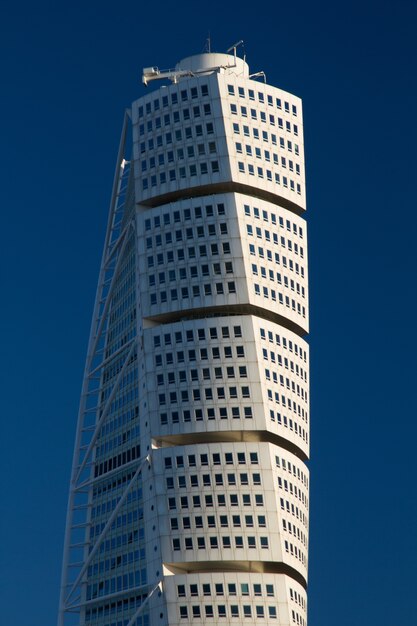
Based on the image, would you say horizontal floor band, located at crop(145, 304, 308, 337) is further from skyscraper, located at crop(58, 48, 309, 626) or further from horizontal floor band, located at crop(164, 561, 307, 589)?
horizontal floor band, located at crop(164, 561, 307, 589)

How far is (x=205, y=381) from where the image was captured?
155125mm

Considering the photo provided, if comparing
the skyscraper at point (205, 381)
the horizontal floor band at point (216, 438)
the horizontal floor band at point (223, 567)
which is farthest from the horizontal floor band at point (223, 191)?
the horizontal floor band at point (223, 567)

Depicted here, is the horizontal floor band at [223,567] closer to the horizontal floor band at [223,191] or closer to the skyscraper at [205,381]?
the skyscraper at [205,381]

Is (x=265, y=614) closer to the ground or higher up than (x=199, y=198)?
closer to the ground

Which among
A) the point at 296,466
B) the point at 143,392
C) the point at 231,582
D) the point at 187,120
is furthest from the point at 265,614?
the point at 187,120

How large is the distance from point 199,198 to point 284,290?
14.1 meters

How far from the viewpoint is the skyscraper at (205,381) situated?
15100cm

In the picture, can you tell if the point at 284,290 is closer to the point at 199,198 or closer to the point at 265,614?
the point at 199,198

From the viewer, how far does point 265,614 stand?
148500 mm

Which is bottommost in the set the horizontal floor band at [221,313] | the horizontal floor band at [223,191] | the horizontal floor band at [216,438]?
the horizontal floor band at [216,438]

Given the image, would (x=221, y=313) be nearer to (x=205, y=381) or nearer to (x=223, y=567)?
(x=205, y=381)

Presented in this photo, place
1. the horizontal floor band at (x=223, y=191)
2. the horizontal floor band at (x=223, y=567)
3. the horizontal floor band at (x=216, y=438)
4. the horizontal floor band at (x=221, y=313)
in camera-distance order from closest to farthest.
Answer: the horizontal floor band at (x=223, y=567), the horizontal floor band at (x=216, y=438), the horizontal floor band at (x=221, y=313), the horizontal floor band at (x=223, y=191)

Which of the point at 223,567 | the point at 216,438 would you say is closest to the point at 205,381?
the point at 216,438

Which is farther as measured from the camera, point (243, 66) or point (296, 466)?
point (243, 66)
